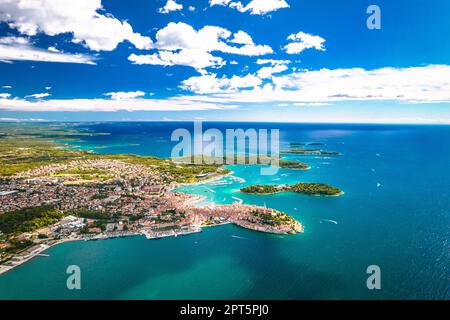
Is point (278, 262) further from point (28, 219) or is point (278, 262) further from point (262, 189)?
point (28, 219)

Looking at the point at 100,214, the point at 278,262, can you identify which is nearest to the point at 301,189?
the point at 278,262

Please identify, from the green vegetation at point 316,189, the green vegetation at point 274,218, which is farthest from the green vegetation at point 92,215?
the green vegetation at point 316,189

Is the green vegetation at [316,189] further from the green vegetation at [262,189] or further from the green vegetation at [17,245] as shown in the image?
the green vegetation at [17,245]

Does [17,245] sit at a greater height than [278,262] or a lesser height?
greater

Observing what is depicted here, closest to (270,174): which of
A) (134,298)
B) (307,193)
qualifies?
(307,193)
